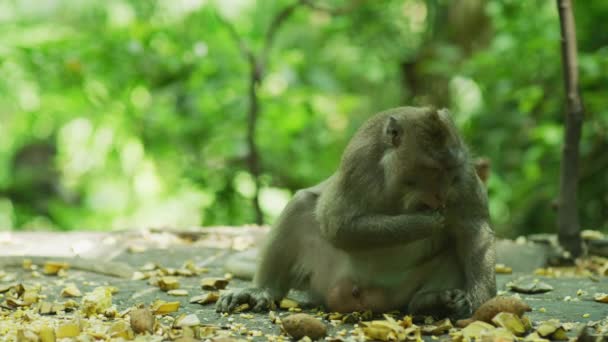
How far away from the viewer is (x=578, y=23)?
26.3ft

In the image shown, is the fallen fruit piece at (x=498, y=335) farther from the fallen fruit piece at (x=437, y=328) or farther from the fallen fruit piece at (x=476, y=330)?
the fallen fruit piece at (x=437, y=328)

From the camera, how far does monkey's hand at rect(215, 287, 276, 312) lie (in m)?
3.93

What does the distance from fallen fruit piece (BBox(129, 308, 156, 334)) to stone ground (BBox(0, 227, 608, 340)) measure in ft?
1.22

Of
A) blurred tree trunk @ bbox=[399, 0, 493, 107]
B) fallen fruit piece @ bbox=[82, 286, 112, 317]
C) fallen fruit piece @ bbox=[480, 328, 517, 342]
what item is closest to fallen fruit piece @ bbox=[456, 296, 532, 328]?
fallen fruit piece @ bbox=[480, 328, 517, 342]

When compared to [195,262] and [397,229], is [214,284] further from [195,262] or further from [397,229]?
[397,229]

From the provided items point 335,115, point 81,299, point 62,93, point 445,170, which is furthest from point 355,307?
point 335,115

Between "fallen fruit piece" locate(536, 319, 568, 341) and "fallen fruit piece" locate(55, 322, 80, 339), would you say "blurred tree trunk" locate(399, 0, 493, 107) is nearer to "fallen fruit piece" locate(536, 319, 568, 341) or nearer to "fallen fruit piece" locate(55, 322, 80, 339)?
"fallen fruit piece" locate(536, 319, 568, 341)

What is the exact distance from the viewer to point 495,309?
11.1 ft

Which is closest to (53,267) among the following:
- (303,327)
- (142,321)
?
(142,321)

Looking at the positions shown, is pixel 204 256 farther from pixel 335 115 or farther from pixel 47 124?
pixel 47 124

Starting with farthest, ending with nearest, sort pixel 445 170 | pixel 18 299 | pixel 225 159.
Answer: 1. pixel 225 159
2. pixel 18 299
3. pixel 445 170

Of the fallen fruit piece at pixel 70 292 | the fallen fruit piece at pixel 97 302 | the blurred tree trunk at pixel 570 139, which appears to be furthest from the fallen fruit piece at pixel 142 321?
the blurred tree trunk at pixel 570 139

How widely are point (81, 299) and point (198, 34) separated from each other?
529 cm

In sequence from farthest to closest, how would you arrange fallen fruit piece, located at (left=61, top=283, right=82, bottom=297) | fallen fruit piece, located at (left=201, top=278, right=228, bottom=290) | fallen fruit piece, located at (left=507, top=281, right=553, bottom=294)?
fallen fruit piece, located at (left=201, top=278, right=228, bottom=290)
fallen fruit piece, located at (left=507, top=281, right=553, bottom=294)
fallen fruit piece, located at (left=61, top=283, right=82, bottom=297)
